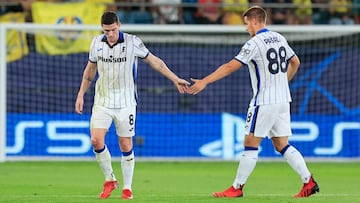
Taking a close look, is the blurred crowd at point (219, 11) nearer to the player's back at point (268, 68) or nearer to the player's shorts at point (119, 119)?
the player's shorts at point (119, 119)

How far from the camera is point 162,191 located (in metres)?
14.2

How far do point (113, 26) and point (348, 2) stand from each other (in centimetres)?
1340

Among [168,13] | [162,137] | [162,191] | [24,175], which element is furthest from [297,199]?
[168,13]

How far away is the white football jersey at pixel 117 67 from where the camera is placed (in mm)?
12648

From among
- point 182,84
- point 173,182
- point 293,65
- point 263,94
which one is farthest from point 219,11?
point 263,94

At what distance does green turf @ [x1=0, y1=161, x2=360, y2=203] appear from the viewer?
1252 cm

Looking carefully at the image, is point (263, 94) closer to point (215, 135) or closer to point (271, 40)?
point (271, 40)

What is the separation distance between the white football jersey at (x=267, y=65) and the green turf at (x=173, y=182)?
1.21m

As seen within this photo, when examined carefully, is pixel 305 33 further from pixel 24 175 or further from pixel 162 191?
pixel 162 191

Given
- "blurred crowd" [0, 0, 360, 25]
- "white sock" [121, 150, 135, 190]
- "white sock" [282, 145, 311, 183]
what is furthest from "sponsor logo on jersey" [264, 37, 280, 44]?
"blurred crowd" [0, 0, 360, 25]

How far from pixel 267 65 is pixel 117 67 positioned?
Result: 1.82 m

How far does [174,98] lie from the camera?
22719mm

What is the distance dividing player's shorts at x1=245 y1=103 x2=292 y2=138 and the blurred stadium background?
377 inches

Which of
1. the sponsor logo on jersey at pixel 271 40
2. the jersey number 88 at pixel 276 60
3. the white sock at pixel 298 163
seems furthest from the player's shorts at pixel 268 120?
the sponsor logo on jersey at pixel 271 40
